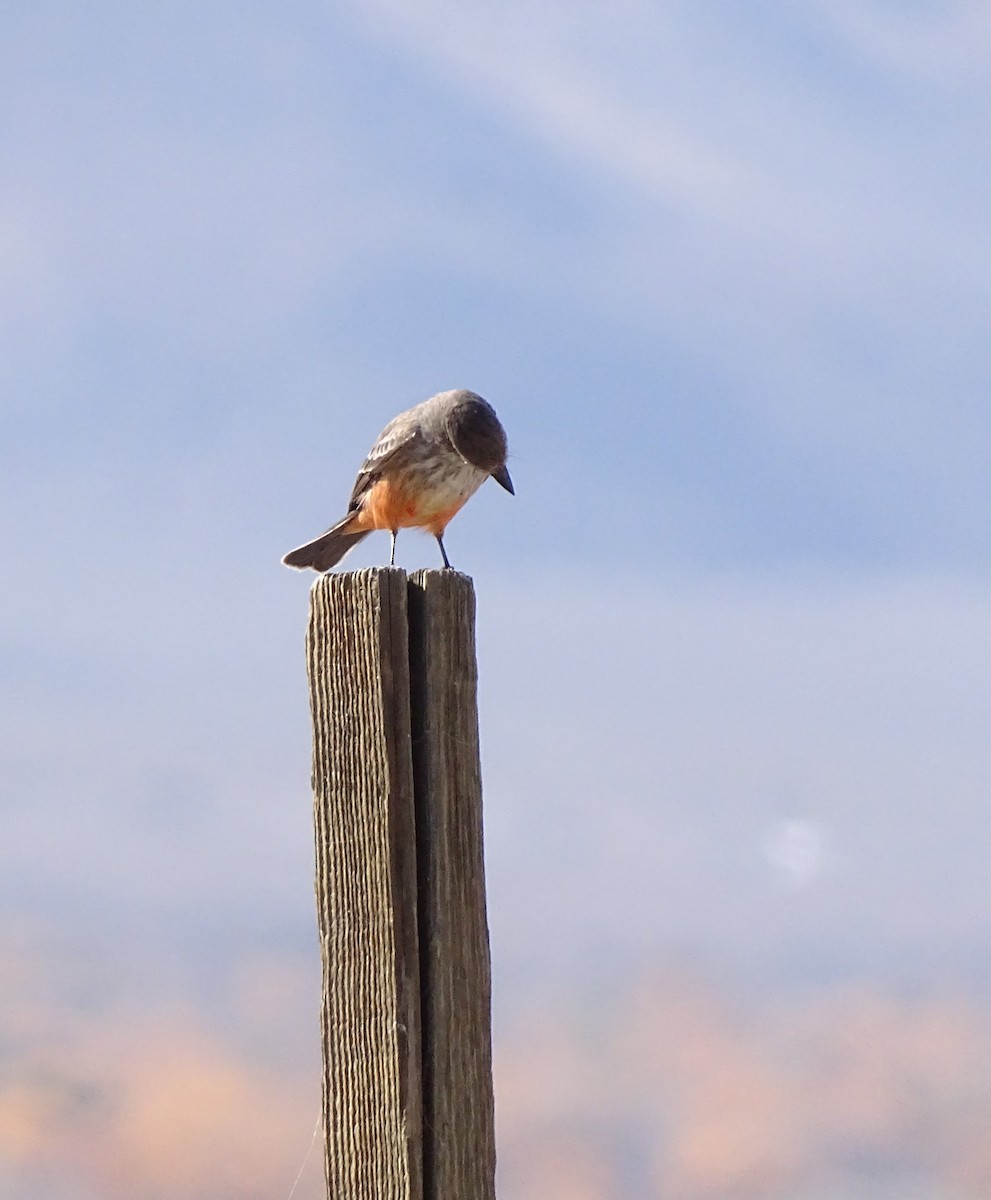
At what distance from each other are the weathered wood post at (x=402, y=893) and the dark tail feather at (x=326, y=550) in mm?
4750

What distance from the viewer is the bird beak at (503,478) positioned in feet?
24.8

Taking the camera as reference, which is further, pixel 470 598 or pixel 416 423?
pixel 416 423

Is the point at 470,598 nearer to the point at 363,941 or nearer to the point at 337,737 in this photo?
the point at 337,737

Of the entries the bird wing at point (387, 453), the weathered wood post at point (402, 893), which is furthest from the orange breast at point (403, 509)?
the weathered wood post at point (402, 893)

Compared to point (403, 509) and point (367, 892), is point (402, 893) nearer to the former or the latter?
point (367, 892)

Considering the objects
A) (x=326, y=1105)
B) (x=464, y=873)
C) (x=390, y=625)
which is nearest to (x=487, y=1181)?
(x=326, y=1105)

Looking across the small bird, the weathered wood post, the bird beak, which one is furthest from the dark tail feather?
the weathered wood post

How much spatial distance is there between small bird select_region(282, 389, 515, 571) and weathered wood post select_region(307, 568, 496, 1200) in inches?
183

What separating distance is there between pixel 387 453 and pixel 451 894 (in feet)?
17.0

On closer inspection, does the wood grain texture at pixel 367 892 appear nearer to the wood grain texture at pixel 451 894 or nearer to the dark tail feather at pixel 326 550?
the wood grain texture at pixel 451 894

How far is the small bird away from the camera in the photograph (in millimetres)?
7418

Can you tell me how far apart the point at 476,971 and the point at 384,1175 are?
410 millimetres

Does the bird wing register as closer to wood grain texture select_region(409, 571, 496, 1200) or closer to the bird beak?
the bird beak

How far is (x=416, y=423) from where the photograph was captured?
7652 mm
